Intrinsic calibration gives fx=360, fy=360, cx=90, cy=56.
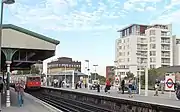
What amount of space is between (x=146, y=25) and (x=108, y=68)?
2587cm

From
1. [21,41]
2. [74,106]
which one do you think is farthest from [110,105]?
[21,41]

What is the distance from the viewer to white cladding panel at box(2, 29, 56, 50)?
87.8ft

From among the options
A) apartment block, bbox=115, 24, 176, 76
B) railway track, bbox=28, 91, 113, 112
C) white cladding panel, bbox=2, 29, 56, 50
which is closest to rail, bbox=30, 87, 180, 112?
railway track, bbox=28, 91, 113, 112

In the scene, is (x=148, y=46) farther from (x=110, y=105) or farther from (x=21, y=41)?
(x=21, y=41)

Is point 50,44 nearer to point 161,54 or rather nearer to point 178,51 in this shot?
point 161,54

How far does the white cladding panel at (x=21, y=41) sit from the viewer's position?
87.8 feet

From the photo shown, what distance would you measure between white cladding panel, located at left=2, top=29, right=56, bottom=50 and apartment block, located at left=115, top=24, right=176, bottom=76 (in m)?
104

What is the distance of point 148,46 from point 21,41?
109 metres

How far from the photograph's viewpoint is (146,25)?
158125 millimetres

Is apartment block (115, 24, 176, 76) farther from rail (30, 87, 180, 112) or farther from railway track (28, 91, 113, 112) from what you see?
rail (30, 87, 180, 112)

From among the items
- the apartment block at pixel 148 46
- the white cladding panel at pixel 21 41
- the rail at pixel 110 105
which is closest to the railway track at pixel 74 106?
the rail at pixel 110 105

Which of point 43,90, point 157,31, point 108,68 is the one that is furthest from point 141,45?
point 43,90

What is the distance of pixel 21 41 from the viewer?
27469 millimetres

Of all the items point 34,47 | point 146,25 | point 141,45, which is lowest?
point 34,47
